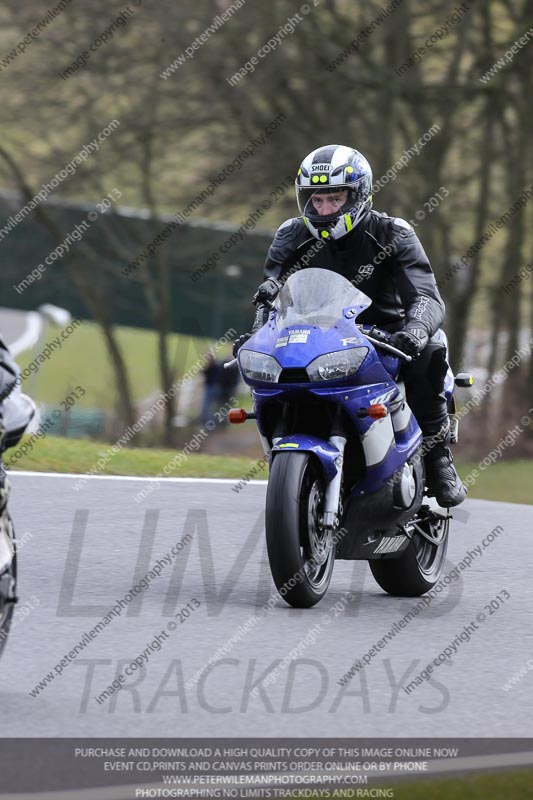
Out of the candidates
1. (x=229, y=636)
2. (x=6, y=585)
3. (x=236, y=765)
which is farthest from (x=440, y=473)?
(x=236, y=765)

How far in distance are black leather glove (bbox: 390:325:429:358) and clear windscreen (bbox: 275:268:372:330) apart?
0.75 ft

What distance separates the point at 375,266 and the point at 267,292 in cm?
57

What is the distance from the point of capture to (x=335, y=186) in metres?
7.31

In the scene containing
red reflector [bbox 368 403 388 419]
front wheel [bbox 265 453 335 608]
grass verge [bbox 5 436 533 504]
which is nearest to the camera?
front wheel [bbox 265 453 335 608]

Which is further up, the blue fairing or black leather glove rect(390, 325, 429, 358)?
black leather glove rect(390, 325, 429, 358)

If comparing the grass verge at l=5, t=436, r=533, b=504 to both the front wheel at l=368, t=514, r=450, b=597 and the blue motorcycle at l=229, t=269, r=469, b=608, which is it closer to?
the front wheel at l=368, t=514, r=450, b=597

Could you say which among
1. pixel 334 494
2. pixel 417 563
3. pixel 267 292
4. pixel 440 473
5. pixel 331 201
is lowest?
pixel 417 563

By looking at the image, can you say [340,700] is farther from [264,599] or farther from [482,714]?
[264,599]

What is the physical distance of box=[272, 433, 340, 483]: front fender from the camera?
6766 mm

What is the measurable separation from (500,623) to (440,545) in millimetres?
920

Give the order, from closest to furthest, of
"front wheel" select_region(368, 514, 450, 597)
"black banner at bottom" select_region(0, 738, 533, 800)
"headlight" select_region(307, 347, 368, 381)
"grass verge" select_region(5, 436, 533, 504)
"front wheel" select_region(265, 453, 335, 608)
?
"black banner at bottom" select_region(0, 738, 533, 800)
"front wheel" select_region(265, 453, 335, 608)
"headlight" select_region(307, 347, 368, 381)
"front wheel" select_region(368, 514, 450, 597)
"grass verge" select_region(5, 436, 533, 504)

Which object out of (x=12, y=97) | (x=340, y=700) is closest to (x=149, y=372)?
(x=12, y=97)

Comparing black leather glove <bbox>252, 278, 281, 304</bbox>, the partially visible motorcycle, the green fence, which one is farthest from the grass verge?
the green fence

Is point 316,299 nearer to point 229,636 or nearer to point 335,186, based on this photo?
point 335,186
